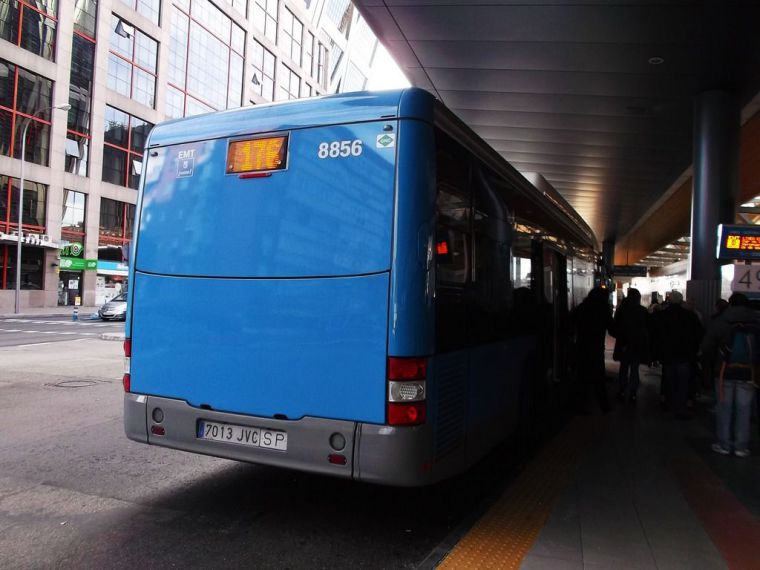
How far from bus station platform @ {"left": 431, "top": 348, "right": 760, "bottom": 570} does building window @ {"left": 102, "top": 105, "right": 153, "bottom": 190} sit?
41.3 meters

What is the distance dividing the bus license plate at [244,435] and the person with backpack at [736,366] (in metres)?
4.81

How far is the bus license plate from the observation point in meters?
3.90

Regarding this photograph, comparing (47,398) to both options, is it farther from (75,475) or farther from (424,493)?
(424,493)

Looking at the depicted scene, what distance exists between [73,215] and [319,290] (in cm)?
4085

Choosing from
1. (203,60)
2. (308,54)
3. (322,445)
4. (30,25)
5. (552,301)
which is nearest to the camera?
(322,445)

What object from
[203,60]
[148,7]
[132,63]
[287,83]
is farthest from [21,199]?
[287,83]

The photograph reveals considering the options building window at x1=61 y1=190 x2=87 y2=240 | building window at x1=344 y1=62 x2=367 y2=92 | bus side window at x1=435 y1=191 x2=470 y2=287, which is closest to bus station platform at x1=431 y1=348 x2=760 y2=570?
bus side window at x1=435 y1=191 x2=470 y2=287

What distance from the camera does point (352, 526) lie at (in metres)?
4.19

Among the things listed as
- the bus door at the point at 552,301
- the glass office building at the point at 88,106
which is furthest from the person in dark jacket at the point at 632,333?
the glass office building at the point at 88,106

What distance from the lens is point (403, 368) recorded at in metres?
3.60

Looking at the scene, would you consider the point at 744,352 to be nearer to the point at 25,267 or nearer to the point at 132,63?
the point at 25,267

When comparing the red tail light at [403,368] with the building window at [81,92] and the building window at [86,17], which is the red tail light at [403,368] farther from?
the building window at [86,17]

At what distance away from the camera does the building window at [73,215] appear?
1513 inches

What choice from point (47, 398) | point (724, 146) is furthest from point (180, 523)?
point (724, 146)
